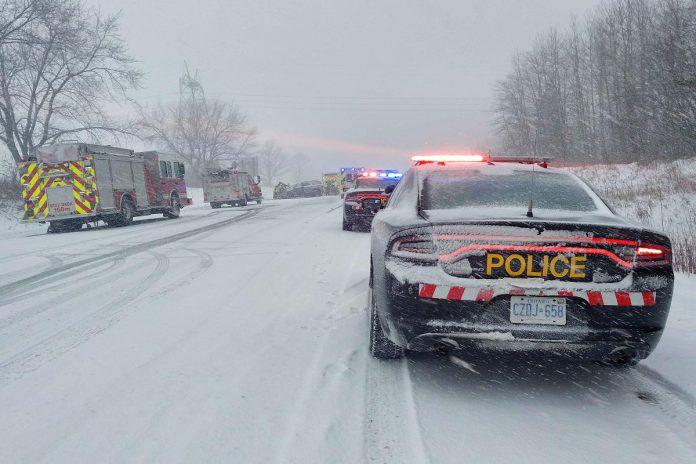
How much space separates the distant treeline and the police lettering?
13.8 metres

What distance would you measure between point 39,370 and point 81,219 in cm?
1443

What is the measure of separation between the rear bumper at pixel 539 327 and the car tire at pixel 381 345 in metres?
0.59

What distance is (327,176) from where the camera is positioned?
48688mm

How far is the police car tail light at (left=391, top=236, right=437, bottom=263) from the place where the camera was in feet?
9.62

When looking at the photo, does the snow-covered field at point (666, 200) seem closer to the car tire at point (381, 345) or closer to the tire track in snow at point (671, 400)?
the tire track in snow at point (671, 400)

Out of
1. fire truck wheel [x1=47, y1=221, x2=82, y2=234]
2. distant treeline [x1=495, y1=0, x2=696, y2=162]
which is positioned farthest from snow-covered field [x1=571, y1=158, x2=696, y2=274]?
fire truck wheel [x1=47, y1=221, x2=82, y2=234]

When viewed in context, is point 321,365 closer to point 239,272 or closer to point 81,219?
point 239,272

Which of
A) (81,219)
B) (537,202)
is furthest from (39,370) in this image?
(81,219)

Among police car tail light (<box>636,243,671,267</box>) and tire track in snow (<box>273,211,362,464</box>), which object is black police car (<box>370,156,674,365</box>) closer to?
police car tail light (<box>636,243,671,267</box>)

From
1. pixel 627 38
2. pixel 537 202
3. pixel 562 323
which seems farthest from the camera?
pixel 627 38

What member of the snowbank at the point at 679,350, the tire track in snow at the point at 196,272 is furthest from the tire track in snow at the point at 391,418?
the tire track in snow at the point at 196,272

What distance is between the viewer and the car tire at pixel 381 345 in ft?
11.4

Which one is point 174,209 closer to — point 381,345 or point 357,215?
point 357,215

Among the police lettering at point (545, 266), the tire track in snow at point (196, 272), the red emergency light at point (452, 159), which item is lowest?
the tire track in snow at point (196, 272)
